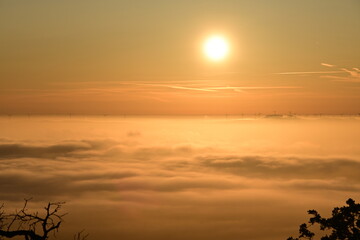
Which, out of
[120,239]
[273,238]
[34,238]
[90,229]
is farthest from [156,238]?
[34,238]

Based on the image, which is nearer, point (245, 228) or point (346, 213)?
point (346, 213)

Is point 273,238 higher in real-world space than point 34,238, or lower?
higher

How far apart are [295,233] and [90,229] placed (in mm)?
96903

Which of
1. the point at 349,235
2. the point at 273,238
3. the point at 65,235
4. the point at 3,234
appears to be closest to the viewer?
the point at 3,234

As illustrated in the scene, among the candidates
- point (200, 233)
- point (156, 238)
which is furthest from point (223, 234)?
point (156, 238)

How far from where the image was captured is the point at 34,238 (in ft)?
24.1

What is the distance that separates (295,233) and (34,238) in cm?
19970

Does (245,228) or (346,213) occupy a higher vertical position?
(245,228)

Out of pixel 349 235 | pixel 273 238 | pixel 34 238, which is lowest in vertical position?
pixel 34 238

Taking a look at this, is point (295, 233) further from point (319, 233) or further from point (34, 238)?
point (34, 238)

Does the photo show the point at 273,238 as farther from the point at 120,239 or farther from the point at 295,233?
the point at 120,239

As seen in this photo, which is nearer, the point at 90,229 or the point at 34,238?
the point at 34,238

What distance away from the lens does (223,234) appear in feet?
624

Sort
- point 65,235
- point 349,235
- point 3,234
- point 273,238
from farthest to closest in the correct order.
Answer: point 65,235, point 273,238, point 349,235, point 3,234
